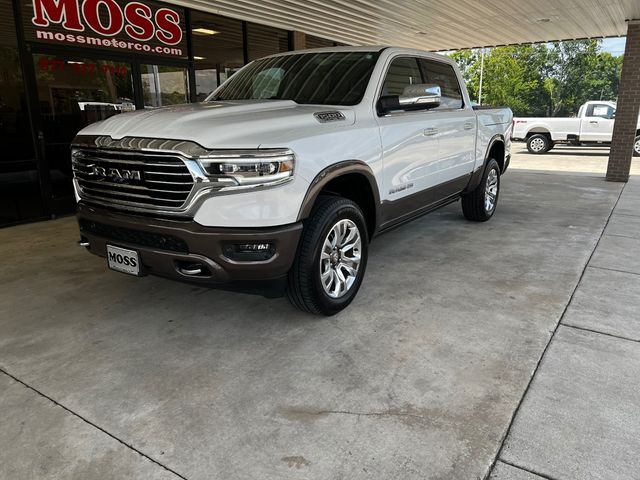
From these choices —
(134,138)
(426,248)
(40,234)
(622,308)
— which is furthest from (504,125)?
(40,234)

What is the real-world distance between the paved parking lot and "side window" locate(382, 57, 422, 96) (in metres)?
1.60

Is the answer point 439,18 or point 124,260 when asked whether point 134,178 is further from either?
point 439,18

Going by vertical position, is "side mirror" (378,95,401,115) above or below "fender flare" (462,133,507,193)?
above

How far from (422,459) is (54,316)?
9.36ft

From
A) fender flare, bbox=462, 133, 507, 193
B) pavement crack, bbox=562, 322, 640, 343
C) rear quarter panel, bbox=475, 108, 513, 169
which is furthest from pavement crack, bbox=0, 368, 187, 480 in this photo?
rear quarter panel, bbox=475, 108, 513, 169

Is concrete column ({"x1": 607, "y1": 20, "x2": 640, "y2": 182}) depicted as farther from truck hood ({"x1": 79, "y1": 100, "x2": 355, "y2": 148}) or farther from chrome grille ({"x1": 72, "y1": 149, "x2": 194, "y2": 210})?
chrome grille ({"x1": 72, "y1": 149, "x2": 194, "y2": 210})

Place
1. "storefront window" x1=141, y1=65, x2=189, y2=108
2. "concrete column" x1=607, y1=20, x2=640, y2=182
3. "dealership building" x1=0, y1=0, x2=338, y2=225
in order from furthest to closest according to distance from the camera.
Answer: "concrete column" x1=607, y1=20, x2=640, y2=182, "storefront window" x1=141, y1=65, x2=189, y2=108, "dealership building" x1=0, y1=0, x2=338, y2=225

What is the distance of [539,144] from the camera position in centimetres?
1722

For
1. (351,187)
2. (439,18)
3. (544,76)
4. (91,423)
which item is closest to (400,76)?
(351,187)

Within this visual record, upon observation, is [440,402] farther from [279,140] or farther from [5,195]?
[5,195]

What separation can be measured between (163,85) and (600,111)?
14448 mm

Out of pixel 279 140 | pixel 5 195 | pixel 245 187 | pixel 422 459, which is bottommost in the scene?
pixel 422 459

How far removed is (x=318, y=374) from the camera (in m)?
2.81

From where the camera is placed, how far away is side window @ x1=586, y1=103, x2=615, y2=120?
16109 millimetres
